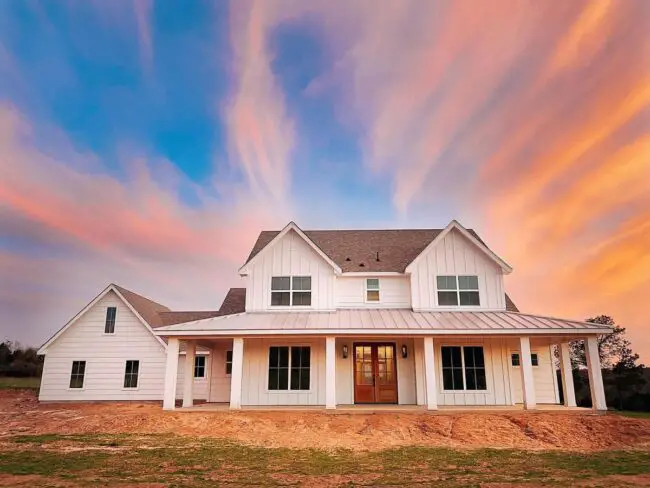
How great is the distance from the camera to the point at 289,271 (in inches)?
758

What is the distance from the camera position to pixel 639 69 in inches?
601

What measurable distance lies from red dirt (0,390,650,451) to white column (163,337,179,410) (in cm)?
88

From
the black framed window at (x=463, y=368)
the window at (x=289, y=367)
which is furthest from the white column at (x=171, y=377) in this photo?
the black framed window at (x=463, y=368)

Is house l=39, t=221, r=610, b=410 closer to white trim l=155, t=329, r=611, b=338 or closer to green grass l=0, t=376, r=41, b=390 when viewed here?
white trim l=155, t=329, r=611, b=338

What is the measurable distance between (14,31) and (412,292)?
64.0 ft

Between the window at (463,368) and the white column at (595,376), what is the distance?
3.75 meters

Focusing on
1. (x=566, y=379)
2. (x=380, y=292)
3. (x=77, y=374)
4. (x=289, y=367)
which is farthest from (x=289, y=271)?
(x=77, y=374)

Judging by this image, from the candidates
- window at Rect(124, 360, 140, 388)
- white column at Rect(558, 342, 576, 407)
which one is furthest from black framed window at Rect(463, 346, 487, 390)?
window at Rect(124, 360, 140, 388)

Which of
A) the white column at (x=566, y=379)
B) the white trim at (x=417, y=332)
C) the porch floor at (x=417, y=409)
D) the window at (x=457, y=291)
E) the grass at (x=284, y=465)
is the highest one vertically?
the window at (x=457, y=291)

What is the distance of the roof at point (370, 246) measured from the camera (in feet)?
66.2

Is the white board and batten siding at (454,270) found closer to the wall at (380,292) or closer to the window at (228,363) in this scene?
the wall at (380,292)

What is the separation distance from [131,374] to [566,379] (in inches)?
837

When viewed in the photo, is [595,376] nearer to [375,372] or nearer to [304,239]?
[375,372]

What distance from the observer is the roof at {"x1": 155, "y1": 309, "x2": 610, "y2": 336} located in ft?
50.6
